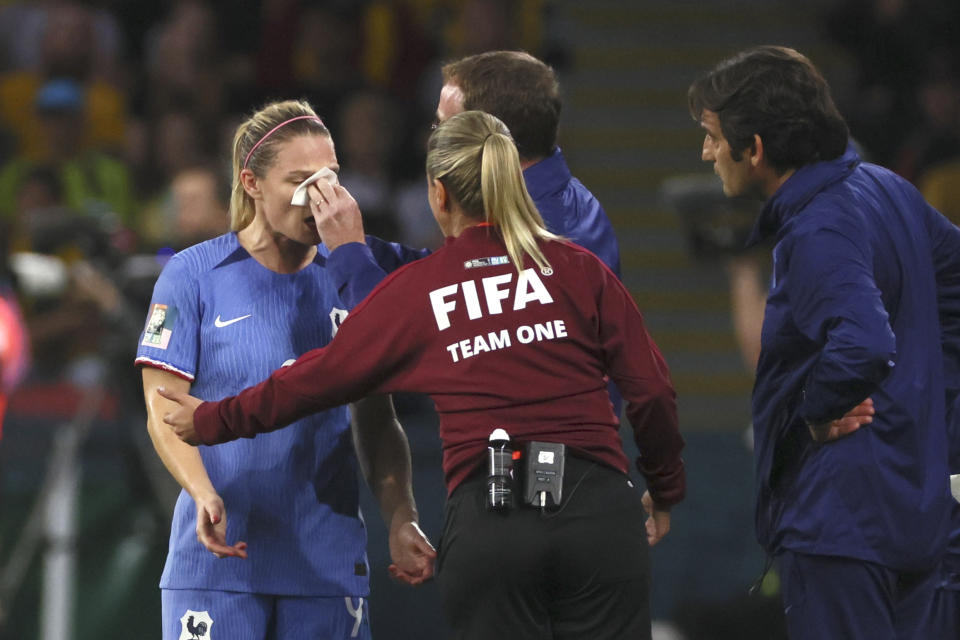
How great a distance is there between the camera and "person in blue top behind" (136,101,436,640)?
3.04 meters

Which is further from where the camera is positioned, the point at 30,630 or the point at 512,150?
→ the point at 30,630

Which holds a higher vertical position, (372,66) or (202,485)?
(372,66)

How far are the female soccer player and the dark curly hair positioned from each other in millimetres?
492

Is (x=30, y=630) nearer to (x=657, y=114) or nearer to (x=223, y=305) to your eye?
(x=223, y=305)

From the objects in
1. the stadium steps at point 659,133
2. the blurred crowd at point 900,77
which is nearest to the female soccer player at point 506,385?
the blurred crowd at point 900,77

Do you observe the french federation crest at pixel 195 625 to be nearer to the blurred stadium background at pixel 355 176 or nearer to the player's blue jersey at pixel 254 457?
the player's blue jersey at pixel 254 457

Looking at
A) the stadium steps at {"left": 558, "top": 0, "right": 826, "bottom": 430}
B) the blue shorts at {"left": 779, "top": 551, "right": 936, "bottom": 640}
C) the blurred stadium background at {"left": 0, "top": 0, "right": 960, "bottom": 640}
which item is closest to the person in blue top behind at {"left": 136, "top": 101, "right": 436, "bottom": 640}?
the blue shorts at {"left": 779, "top": 551, "right": 936, "bottom": 640}

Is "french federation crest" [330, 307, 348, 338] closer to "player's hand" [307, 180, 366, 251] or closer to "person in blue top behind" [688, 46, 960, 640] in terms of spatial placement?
"player's hand" [307, 180, 366, 251]

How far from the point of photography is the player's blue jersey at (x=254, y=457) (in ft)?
10.0

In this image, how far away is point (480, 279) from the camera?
279 cm

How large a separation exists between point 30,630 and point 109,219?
1.72 meters

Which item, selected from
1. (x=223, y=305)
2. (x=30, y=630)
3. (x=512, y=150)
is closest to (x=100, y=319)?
(x=30, y=630)

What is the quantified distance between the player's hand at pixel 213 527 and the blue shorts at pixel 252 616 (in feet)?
0.57

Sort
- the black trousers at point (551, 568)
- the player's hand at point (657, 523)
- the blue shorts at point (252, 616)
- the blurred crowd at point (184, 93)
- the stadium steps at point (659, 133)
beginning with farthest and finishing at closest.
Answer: the stadium steps at point (659, 133), the blurred crowd at point (184, 93), the player's hand at point (657, 523), the blue shorts at point (252, 616), the black trousers at point (551, 568)
